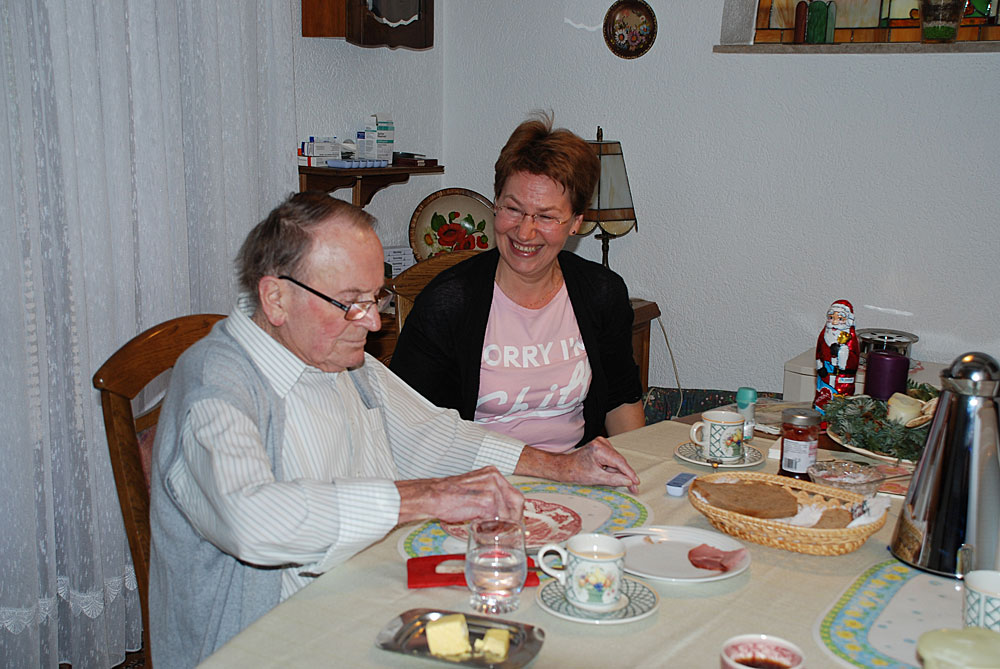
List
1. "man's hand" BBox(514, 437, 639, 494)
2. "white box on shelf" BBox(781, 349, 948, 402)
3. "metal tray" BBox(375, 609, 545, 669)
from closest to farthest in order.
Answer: "metal tray" BBox(375, 609, 545, 669)
"man's hand" BBox(514, 437, 639, 494)
"white box on shelf" BBox(781, 349, 948, 402)

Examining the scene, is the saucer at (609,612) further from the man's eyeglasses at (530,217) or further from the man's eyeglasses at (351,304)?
the man's eyeglasses at (530,217)

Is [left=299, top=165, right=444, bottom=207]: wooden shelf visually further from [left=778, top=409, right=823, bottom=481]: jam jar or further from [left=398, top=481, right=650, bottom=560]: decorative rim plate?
[left=778, top=409, right=823, bottom=481]: jam jar

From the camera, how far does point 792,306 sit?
132 inches

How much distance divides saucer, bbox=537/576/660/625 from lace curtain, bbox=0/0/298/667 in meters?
1.54

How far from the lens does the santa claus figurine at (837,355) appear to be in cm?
209

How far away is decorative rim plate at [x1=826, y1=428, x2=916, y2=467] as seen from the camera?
1759 millimetres

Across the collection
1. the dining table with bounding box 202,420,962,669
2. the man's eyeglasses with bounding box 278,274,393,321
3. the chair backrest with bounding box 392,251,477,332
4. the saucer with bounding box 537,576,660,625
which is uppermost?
the man's eyeglasses with bounding box 278,274,393,321

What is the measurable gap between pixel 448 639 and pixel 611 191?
239cm

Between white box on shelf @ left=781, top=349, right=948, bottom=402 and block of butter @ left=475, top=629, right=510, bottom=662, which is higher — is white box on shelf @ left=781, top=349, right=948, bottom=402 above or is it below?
below

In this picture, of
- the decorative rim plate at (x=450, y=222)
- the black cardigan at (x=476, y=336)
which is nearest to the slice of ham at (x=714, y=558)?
the black cardigan at (x=476, y=336)

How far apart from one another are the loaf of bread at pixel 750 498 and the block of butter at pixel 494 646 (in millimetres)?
512

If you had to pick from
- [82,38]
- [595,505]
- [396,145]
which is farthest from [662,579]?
[396,145]

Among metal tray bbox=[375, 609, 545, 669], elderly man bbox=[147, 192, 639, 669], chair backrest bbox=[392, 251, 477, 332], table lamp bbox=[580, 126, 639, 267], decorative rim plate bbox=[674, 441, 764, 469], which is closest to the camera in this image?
metal tray bbox=[375, 609, 545, 669]

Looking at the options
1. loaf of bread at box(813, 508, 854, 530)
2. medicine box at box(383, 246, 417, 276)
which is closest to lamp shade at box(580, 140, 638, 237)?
medicine box at box(383, 246, 417, 276)
